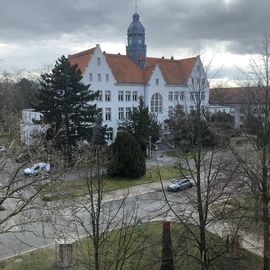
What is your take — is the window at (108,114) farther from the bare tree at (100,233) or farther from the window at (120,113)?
the bare tree at (100,233)

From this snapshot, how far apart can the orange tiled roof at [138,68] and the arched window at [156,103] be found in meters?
2.91

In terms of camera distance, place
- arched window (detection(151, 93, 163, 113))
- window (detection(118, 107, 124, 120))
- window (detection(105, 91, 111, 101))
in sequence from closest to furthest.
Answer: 1. window (detection(105, 91, 111, 101))
2. window (detection(118, 107, 124, 120))
3. arched window (detection(151, 93, 163, 113))

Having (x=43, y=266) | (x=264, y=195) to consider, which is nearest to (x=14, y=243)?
(x=43, y=266)

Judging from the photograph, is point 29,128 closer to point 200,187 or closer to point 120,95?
point 120,95

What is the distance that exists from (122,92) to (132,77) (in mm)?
3013

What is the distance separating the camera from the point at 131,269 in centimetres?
1744

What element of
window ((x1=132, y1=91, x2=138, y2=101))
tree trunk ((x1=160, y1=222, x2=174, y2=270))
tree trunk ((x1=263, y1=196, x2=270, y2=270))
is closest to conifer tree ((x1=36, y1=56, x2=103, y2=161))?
window ((x1=132, y1=91, x2=138, y2=101))

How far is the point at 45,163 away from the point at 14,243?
20.8 ft

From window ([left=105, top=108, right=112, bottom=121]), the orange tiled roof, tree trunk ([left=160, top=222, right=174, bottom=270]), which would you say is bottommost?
tree trunk ([left=160, top=222, right=174, bottom=270])

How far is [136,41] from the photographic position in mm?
65062

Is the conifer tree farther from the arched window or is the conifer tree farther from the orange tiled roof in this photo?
the arched window

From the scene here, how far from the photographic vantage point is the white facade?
55.4 meters

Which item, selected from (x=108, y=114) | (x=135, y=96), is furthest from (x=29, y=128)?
(x=135, y=96)

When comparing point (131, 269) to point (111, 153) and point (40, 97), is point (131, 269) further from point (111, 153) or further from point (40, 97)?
point (40, 97)
